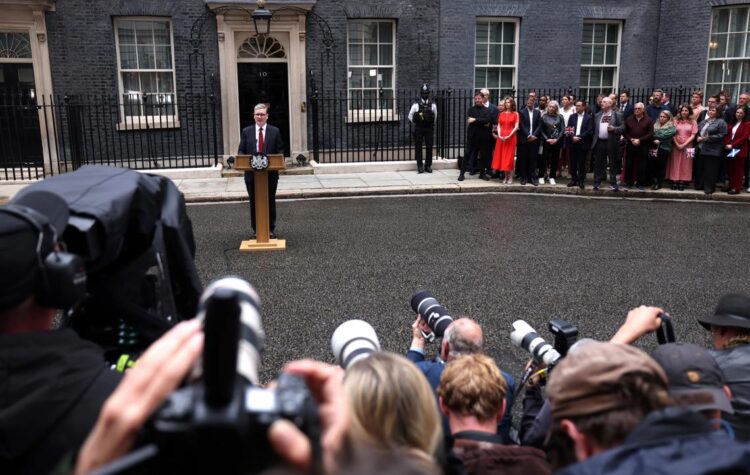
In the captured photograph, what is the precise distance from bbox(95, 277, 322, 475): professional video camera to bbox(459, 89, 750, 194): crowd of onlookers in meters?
14.0

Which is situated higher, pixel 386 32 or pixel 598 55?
pixel 386 32

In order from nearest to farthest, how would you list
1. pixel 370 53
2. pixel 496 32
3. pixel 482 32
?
pixel 370 53
pixel 482 32
pixel 496 32

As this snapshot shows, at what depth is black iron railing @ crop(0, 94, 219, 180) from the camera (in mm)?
15359

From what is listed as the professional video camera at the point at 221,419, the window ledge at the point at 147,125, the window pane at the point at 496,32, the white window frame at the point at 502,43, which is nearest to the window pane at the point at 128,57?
the window ledge at the point at 147,125

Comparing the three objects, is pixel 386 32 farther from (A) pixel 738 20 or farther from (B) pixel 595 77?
(A) pixel 738 20

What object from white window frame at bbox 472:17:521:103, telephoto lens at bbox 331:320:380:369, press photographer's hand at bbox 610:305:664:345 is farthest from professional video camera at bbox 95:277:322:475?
white window frame at bbox 472:17:521:103

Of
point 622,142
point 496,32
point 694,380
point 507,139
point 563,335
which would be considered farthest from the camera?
point 496,32

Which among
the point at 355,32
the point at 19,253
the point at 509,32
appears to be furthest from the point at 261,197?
the point at 509,32

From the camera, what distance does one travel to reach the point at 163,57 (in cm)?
1642

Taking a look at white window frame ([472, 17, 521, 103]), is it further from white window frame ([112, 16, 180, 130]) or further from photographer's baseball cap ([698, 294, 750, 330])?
photographer's baseball cap ([698, 294, 750, 330])

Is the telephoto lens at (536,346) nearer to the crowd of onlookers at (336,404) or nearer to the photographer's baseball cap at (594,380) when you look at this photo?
the crowd of onlookers at (336,404)

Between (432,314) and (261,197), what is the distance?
18.2 ft

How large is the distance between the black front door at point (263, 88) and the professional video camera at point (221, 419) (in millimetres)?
16219

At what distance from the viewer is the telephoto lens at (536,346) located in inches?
133
